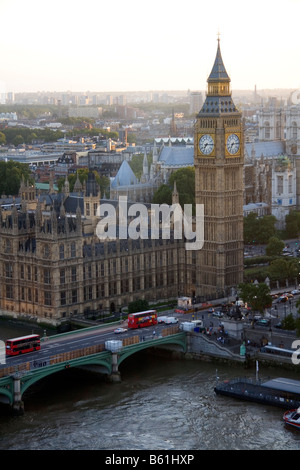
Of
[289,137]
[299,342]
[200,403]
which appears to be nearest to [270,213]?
[289,137]

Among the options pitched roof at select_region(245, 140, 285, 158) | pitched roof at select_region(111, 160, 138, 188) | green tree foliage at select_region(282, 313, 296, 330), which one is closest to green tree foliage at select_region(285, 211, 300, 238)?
pitched roof at select_region(111, 160, 138, 188)

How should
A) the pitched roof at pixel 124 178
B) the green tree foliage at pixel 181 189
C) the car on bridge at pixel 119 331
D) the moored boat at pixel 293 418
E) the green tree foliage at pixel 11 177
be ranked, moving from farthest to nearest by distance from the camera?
the green tree foliage at pixel 11 177
the pitched roof at pixel 124 178
the green tree foliage at pixel 181 189
the car on bridge at pixel 119 331
the moored boat at pixel 293 418

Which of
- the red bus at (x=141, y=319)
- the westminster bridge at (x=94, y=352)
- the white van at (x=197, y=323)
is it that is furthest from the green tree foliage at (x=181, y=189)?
the westminster bridge at (x=94, y=352)

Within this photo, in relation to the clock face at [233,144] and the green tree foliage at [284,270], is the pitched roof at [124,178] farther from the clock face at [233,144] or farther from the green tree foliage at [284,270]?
the clock face at [233,144]

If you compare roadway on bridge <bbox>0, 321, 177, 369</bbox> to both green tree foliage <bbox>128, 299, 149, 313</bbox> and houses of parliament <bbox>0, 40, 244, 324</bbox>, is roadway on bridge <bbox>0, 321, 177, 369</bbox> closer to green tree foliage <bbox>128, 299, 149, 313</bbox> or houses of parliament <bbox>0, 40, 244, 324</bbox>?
green tree foliage <bbox>128, 299, 149, 313</bbox>

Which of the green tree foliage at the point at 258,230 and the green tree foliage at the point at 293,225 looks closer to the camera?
the green tree foliage at the point at 258,230

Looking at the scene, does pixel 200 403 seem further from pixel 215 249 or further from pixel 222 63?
pixel 222 63

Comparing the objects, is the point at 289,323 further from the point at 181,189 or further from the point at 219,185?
the point at 181,189
